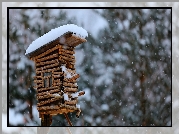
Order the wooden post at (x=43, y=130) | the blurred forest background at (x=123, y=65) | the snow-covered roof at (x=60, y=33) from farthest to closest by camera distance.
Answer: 1. the blurred forest background at (x=123, y=65)
2. the wooden post at (x=43, y=130)
3. the snow-covered roof at (x=60, y=33)

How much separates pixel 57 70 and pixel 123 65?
20.3 feet

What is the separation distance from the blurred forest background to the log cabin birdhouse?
4205 mm

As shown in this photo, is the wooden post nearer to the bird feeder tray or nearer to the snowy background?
the bird feeder tray

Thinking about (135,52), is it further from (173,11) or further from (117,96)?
(173,11)

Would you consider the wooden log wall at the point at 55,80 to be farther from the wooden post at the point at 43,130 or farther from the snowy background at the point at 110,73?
the snowy background at the point at 110,73

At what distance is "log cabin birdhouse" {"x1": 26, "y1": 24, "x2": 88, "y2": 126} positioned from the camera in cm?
700

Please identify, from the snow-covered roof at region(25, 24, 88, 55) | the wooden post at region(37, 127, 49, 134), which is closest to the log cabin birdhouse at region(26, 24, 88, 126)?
the snow-covered roof at region(25, 24, 88, 55)

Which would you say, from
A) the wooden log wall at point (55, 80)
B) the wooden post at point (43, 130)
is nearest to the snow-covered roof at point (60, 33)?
the wooden log wall at point (55, 80)

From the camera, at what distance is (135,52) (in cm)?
1301

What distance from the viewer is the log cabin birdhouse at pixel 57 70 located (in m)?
7.00

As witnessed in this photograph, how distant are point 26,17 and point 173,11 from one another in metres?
4.06

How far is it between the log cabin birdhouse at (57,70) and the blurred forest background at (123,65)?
420 cm

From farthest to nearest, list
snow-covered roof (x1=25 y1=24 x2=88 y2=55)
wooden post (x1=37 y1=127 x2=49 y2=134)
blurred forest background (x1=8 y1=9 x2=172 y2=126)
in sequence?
1. blurred forest background (x1=8 y1=9 x2=172 y2=126)
2. wooden post (x1=37 y1=127 x2=49 y2=134)
3. snow-covered roof (x1=25 y1=24 x2=88 y2=55)

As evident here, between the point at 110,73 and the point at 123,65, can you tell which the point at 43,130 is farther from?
the point at 123,65
